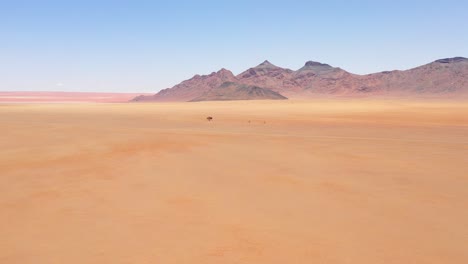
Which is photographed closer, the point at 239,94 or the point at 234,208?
the point at 234,208

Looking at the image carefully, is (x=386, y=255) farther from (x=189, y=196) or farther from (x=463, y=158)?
(x=463, y=158)

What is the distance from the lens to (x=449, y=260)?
4.43 metres

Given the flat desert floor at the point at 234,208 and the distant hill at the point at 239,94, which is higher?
the distant hill at the point at 239,94

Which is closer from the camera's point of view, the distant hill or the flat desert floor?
the flat desert floor

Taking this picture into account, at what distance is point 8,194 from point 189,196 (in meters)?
3.24

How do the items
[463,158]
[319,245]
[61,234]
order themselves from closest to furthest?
[319,245]
[61,234]
[463,158]

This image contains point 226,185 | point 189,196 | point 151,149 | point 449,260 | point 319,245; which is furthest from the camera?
point 151,149

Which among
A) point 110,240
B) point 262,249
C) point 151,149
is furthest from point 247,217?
point 151,149

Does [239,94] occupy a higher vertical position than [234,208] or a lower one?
higher

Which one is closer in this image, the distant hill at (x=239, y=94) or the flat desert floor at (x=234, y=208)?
the flat desert floor at (x=234, y=208)

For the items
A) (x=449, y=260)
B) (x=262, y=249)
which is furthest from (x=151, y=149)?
(x=449, y=260)

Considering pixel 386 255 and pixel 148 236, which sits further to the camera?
pixel 148 236

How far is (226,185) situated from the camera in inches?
318

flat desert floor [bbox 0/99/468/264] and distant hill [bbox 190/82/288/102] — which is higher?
distant hill [bbox 190/82/288/102]
